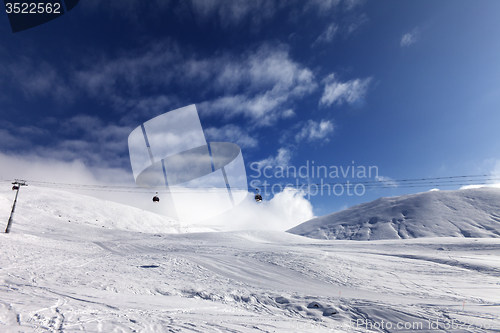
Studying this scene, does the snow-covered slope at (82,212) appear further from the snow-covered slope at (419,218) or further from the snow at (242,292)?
the snow-covered slope at (419,218)

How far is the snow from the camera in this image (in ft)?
24.8

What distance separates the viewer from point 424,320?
8.38 metres

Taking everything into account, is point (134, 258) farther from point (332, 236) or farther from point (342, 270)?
point (332, 236)

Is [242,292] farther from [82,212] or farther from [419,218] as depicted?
[419,218]

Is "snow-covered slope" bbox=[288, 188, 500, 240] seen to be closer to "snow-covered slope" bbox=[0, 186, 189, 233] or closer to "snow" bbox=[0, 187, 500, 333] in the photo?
"snow" bbox=[0, 187, 500, 333]

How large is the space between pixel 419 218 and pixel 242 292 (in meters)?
71.0

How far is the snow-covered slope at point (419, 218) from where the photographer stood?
187 ft

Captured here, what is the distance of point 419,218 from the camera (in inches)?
2507

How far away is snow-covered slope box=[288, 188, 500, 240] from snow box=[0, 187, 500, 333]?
126 feet

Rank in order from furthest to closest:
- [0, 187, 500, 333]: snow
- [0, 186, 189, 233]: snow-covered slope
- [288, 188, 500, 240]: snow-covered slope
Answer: [288, 188, 500, 240]: snow-covered slope, [0, 186, 189, 233]: snow-covered slope, [0, 187, 500, 333]: snow

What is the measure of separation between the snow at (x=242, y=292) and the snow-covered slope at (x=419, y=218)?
38257mm

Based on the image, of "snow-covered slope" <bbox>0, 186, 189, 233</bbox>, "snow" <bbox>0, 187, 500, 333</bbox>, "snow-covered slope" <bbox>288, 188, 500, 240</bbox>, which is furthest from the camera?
"snow-covered slope" <bbox>288, 188, 500, 240</bbox>

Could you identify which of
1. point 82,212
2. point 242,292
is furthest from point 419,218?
point 82,212

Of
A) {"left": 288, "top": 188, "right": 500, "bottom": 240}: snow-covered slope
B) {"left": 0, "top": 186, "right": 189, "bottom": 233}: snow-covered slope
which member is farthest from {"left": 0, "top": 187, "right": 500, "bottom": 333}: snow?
{"left": 288, "top": 188, "right": 500, "bottom": 240}: snow-covered slope
